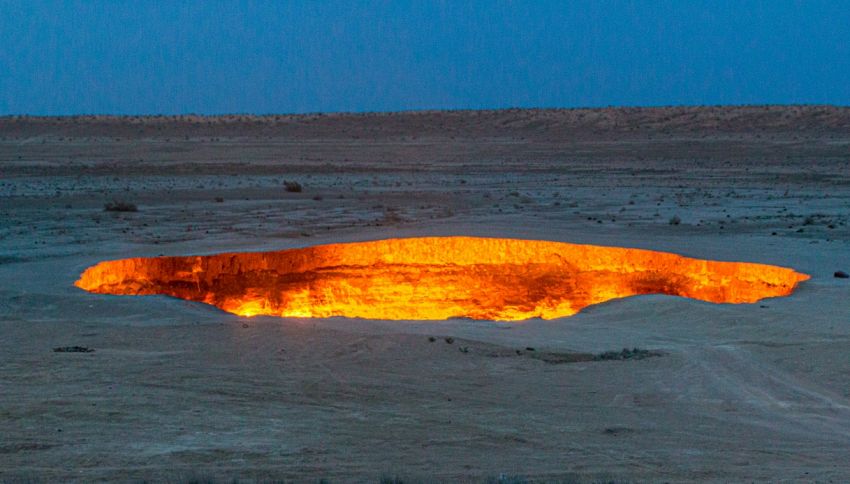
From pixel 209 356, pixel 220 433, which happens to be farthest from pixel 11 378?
pixel 220 433

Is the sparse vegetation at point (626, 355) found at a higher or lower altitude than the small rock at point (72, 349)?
lower

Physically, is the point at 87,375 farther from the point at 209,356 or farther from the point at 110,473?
the point at 110,473

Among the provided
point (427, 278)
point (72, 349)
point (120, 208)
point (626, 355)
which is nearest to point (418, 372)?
point (626, 355)

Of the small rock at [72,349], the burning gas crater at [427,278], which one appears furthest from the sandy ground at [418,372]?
the burning gas crater at [427,278]

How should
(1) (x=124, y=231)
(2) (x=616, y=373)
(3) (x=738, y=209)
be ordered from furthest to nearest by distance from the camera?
(3) (x=738, y=209), (1) (x=124, y=231), (2) (x=616, y=373)

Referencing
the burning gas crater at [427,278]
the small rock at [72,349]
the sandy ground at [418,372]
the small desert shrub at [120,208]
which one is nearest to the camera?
the sandy ground at [418,372]

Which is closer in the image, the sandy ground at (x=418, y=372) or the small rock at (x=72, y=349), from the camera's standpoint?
the sandy ground at (x=418, y=372)

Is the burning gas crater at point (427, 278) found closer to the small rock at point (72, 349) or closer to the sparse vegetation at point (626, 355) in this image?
the small rock at point (72, 349)

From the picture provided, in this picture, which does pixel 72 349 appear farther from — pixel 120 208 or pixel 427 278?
pixel 120 208

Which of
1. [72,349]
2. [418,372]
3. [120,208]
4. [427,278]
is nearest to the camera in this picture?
[418,372]
